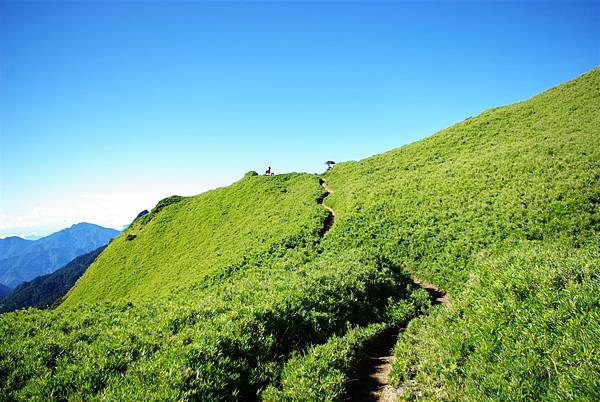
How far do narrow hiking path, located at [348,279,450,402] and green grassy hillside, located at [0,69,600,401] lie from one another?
0.35 meters

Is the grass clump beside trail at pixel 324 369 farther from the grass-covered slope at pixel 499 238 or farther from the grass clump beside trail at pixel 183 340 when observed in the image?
the grass-covered slope at pixel 499 238

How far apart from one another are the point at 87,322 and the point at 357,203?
88.3 feet

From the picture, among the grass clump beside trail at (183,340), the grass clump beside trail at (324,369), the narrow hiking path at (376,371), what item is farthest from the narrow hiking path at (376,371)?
the grass clump beside trail at (183,340)

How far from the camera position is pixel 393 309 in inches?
568

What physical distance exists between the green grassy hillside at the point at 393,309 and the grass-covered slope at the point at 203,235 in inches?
29.9

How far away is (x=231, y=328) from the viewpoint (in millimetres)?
9984

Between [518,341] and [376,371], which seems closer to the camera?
[518,341]

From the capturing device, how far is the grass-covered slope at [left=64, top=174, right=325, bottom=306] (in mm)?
33000

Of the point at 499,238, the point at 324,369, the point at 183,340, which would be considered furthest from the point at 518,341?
the point at 499,238

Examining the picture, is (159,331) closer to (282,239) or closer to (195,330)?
(195,330)

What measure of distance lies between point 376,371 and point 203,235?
40.3m

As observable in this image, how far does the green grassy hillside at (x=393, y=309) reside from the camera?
7441 mm

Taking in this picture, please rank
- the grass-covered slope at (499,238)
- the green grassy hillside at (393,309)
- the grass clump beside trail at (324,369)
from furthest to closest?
the grass clump beside trail at (324,369)
the green grassy hillside at (393,309)
the grass-covered slope at (499,238)

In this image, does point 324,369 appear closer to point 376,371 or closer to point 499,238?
point 376,371
